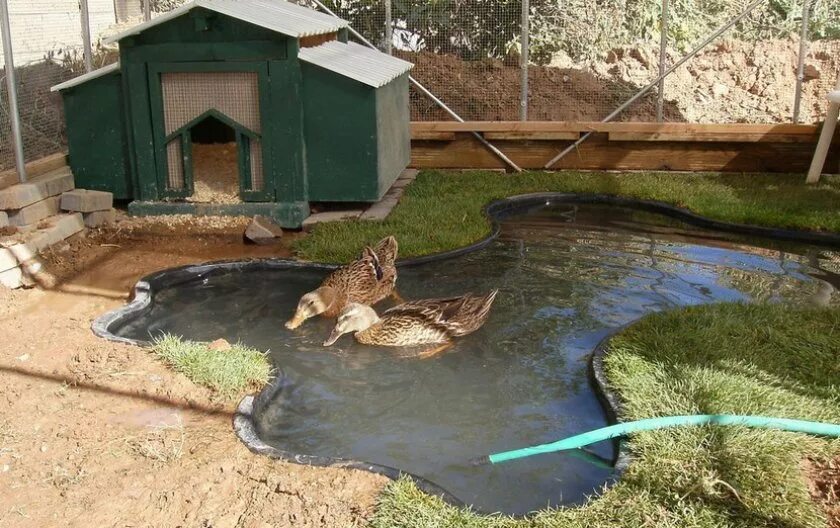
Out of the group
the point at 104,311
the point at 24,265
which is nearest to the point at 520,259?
the point at 104,311

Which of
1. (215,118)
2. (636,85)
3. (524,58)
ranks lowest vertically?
(215,118)

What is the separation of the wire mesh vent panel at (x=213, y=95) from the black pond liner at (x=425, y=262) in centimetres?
188

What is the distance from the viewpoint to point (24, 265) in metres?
8.17

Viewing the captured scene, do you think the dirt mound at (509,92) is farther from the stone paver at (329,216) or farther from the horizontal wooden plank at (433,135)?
the stone paver at (329,216)

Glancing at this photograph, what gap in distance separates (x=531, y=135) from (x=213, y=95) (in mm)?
4669

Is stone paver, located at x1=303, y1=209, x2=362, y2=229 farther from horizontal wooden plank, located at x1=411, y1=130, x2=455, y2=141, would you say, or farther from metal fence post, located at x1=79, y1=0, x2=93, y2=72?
metal fence post, located at x1=79, y1=0, x2=93, y2=72

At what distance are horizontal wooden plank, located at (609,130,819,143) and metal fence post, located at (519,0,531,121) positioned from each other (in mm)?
1192

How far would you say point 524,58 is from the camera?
40.0 ft

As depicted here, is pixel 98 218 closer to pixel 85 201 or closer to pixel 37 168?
pixel 85 201

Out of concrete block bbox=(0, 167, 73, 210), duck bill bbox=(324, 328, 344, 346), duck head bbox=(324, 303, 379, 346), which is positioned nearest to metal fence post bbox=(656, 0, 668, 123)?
duck head bbox=(324, 303, 379, 346)

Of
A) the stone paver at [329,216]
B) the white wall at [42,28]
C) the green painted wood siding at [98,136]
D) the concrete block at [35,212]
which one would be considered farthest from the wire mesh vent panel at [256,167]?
the white wall at [42,28]

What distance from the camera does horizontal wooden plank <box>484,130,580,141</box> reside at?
40.8 ft

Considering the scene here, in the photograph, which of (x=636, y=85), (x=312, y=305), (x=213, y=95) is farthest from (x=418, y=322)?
(x=636, y=85)

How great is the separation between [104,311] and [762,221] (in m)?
6.50
